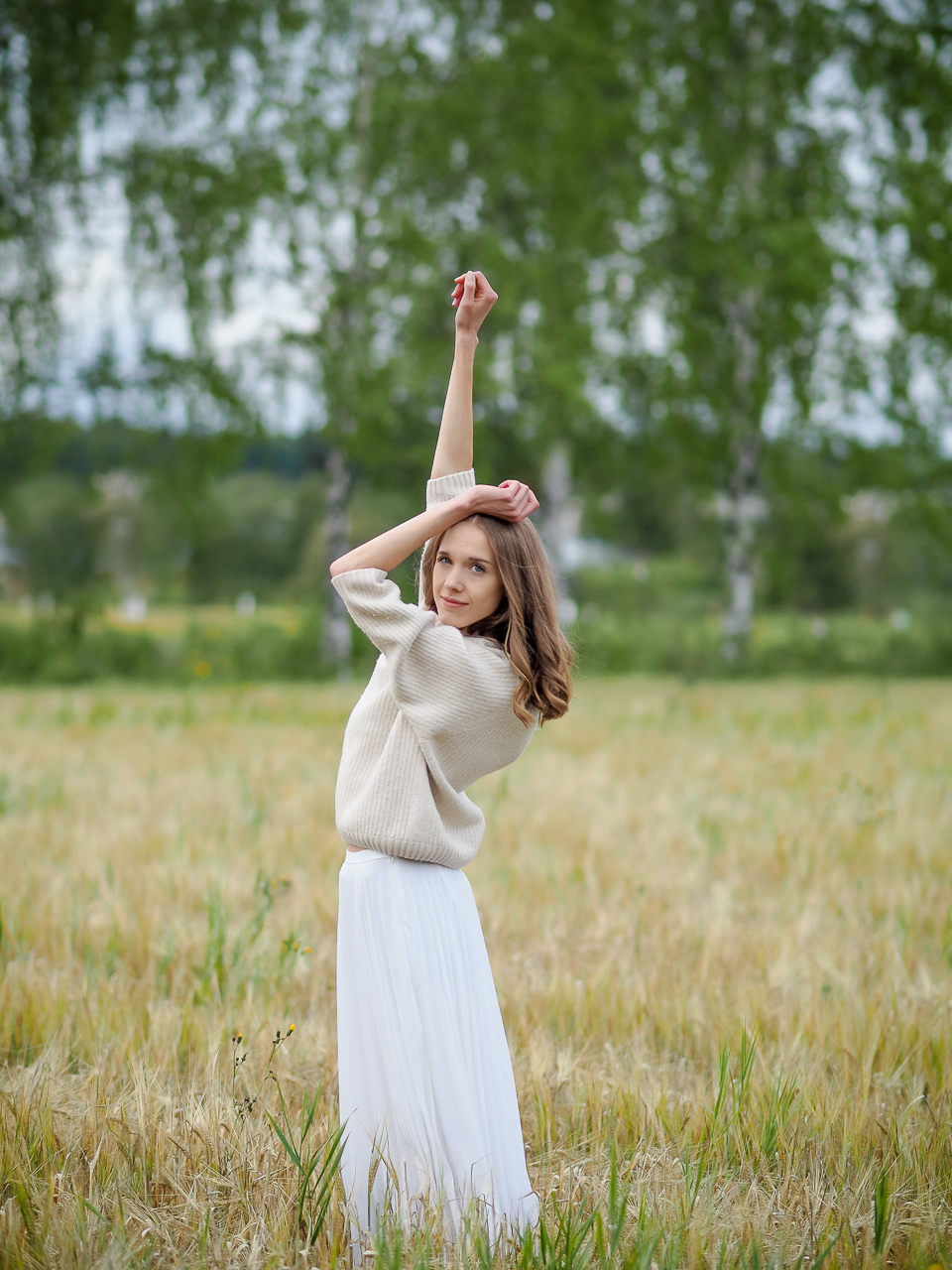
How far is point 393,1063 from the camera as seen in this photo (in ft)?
7.31

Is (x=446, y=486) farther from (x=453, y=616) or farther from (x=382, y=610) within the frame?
(x=382, y=610)

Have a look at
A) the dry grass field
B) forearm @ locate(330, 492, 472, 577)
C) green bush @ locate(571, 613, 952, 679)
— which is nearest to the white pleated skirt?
the dry grass field

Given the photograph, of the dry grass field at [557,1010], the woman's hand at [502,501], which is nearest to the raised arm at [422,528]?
the woman's hand at [502,501]

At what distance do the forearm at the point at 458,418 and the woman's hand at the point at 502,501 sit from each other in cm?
29

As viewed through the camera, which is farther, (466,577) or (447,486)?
(447,486)

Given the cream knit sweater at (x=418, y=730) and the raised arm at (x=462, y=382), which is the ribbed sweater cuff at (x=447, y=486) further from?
the cream knit sweater at (x=418, y=730)

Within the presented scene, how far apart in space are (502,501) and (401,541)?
0.78 feet

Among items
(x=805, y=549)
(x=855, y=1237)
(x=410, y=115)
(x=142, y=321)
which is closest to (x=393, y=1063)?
(x=855, y=1237)

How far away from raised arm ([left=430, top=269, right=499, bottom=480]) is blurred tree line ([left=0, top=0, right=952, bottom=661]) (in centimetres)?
1105

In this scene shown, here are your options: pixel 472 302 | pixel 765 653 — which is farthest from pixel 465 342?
pixel 765 653

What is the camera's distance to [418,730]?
87.0 inches

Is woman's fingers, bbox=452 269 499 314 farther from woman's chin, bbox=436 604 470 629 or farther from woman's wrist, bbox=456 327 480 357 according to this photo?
woman's chin, bbox=436 604 470 629

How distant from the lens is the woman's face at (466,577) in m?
2.32

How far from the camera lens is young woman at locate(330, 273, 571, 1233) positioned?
2.21 m
